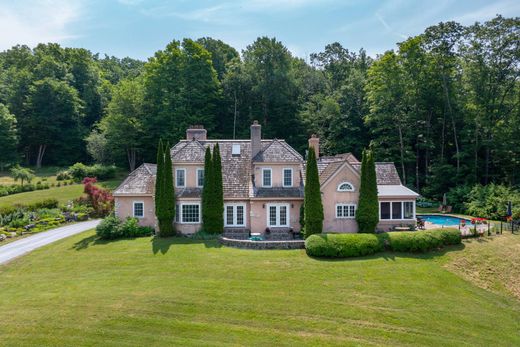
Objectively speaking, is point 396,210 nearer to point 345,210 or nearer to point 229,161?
point 345,210

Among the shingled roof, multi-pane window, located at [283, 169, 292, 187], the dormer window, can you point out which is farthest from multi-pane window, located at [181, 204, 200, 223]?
the shingled roof

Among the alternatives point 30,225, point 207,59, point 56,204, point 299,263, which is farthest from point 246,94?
point 299,263

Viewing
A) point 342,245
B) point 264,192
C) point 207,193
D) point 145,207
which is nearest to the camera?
point 342,245

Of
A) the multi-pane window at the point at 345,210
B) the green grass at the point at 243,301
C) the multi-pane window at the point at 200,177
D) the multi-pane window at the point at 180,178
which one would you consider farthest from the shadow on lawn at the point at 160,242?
the multi-pane window at the point at 345,210

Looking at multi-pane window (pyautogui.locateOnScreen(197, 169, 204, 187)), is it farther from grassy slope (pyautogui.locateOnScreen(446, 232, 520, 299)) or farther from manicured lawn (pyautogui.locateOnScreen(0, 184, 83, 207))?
manicured lawn (pyautogui.locateOnScreen(0, 184, 83, 207))

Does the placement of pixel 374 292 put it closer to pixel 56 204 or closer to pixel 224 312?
pixel 224 312

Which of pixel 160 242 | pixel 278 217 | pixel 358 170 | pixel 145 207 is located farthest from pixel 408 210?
pixel 145 207
